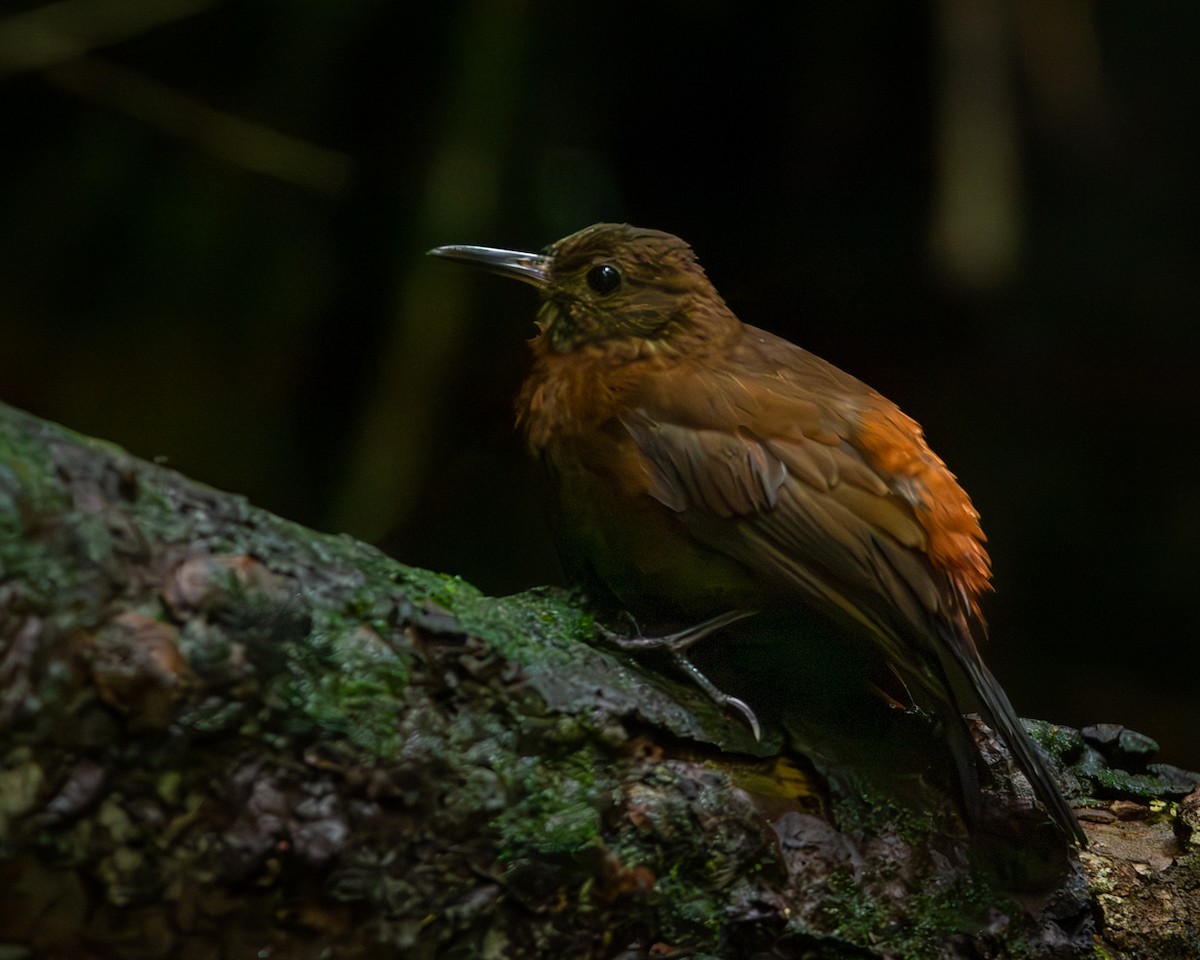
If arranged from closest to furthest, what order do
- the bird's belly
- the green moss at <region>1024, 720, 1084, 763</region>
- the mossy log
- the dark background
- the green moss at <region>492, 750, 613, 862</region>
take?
the mossy log, the green moss at <region>492, 750, 613, 862</region>, the bird's belly, the green moss at <region>1024, 720, 1084, 763</region>, the dark background

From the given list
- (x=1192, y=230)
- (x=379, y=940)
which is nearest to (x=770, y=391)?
(x=379, y=940)

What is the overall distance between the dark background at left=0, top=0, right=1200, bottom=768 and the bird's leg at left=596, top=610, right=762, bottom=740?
1.12 m

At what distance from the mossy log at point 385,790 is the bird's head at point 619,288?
536mm

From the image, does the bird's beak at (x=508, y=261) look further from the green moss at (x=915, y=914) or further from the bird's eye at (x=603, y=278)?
the green moss at (x=915, y=914)

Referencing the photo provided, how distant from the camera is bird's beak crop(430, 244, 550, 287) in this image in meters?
2.30

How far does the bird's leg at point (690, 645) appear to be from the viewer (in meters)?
1.88

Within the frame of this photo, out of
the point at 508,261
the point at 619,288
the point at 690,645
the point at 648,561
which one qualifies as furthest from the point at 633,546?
the point at 508,261

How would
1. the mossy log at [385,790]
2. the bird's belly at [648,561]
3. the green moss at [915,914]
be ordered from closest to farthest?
the mossy log at [385,790] → the green moss at [915,914] → the bird's belly at [648,561]

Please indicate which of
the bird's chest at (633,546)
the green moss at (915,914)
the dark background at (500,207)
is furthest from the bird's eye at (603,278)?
the green moss at (915,914)

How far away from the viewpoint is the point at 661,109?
3.06 metres

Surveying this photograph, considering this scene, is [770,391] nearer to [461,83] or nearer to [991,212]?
[991,212]

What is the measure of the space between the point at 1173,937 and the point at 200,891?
1.48 meters

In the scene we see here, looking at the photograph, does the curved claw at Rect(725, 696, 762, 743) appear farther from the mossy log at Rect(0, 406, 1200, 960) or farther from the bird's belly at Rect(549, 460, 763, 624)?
the bird's belly at Rect(549, 460, 763, 624)

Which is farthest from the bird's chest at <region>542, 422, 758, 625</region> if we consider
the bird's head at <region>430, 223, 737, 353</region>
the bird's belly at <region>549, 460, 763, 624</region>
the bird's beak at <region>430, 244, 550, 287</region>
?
the bird's beak at <region>430, 244, 550, 287</region>
